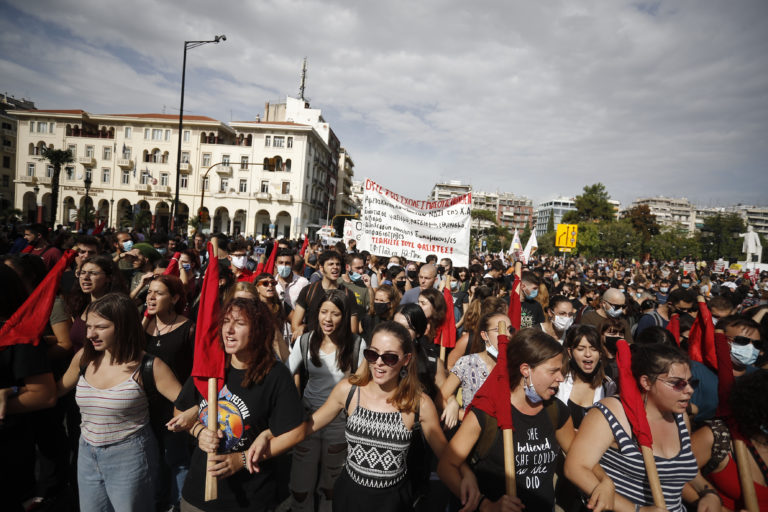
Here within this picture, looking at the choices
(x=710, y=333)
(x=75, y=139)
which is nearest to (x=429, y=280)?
(x=710, y=333)

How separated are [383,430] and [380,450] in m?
0.12

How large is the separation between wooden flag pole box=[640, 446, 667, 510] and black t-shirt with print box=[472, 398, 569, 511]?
48 cm

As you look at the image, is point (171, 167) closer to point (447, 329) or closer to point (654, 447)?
point (447, 329)

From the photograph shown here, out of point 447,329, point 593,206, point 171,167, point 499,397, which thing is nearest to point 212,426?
point 499,397

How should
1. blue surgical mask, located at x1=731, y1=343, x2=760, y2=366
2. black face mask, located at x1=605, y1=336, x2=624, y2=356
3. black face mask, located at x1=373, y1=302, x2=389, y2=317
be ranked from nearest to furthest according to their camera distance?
1. blue surgical mask, located at x1=731, y1=343, x2=760, y2=366
2. black face mask, located at x1=605, y1=336, x2=624, y2=356
3. black face mask, located at x1=373, y1=302, x2=389, y2=317

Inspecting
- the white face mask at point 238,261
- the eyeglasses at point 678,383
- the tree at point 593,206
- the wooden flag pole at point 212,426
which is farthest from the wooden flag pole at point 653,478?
the tree at point 593,206

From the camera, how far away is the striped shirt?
2291mm

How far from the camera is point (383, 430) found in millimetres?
2398

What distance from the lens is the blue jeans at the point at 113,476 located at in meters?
2.53

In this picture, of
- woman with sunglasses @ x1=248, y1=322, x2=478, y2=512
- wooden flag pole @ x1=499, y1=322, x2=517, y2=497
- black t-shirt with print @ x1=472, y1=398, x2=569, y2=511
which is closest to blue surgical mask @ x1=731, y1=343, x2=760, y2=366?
black t-shirt with print @ x1=472, y1=398, x2=569, y2=511

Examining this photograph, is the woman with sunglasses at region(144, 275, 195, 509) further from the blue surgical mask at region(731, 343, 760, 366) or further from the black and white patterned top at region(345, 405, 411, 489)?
the blue surgical mask at region(731, 343, 760, 366)

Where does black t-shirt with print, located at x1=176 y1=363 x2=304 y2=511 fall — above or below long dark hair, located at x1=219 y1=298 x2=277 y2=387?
below

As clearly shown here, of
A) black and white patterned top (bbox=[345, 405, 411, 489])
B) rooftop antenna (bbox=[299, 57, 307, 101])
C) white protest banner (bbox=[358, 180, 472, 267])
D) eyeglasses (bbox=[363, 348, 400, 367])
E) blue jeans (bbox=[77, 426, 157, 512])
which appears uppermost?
rooftop antenna (bbox=[299, 57, 307, 101])

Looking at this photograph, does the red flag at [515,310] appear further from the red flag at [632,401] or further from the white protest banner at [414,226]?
the white protest banner at [414,226]
